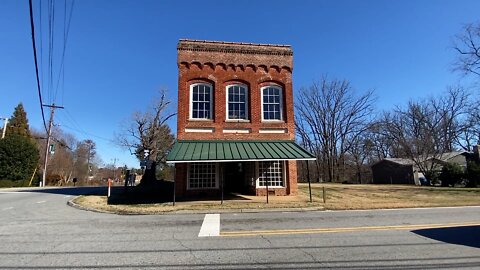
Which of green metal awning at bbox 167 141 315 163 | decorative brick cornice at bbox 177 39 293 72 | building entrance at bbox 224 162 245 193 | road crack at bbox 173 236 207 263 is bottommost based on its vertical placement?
road crack at bbox 173 236 207 263

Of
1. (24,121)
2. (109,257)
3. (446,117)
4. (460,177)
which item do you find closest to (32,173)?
(24,121)

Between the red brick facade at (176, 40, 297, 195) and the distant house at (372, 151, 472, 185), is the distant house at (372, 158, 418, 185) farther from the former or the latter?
the red brick facade at (176, 40, 297, 195)

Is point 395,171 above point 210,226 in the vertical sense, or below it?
above

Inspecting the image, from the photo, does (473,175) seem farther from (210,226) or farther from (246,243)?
(246,243)

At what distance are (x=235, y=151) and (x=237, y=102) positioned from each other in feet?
12.9

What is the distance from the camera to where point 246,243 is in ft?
23.7

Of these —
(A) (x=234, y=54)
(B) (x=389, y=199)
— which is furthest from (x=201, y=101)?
(B) (x=389, y=199)

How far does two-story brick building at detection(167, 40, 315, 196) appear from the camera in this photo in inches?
690

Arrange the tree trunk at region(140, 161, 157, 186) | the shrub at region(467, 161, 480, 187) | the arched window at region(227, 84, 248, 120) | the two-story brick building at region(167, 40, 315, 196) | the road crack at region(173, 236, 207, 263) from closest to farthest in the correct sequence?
the road crack at region(173, 236, 207, 263) < the two-story brick building at region(167, 40, 315, 196) < the arched window at region(227, 84, 248, 120) < the tree trunk at region(140, 161, 157, 186) < the shrub at region(467, 161, 480, 187)

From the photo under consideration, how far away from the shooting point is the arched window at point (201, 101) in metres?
18.1

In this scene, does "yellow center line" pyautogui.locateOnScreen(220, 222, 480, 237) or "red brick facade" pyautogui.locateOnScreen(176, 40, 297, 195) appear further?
"red brick facade" pyautogui.locateOnScreen(176, 40, 297, 195)

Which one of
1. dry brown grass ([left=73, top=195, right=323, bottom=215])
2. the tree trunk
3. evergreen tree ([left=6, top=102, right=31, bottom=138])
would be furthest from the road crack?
evergreen tree ([left=6, top=102, right=31, bottom=138])

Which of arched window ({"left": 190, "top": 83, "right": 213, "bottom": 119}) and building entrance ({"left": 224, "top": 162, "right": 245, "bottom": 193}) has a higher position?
arched window ({"left": 190, "top": 83, "right": 213, "bottom": 119})

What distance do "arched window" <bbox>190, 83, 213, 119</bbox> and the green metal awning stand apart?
1.77 meters
